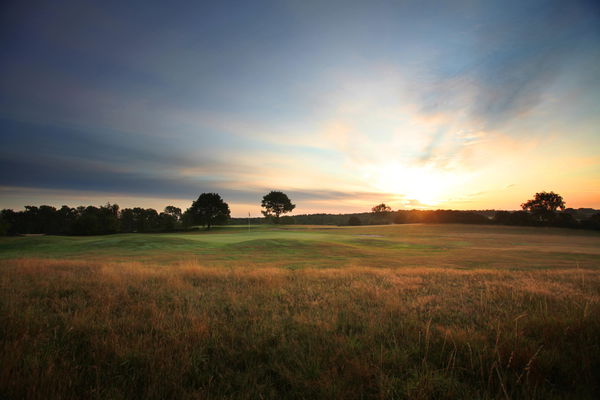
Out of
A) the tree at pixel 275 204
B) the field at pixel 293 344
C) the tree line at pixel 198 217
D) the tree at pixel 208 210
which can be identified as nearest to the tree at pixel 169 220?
the tree line at pixel 198 217

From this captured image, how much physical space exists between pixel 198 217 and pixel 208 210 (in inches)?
174

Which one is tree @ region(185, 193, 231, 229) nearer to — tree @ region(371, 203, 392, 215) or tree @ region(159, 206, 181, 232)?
tree @ region(159, 206, 181, 232)

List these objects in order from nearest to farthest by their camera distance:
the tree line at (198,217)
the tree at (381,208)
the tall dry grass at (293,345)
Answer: the tall dry grass at (293,345)
the tree line at (198,217)
the tree at (381,208)

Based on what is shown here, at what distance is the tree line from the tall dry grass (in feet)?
287

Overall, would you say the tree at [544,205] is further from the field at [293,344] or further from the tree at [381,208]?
the field at [293,344]

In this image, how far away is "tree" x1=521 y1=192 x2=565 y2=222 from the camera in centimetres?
7806

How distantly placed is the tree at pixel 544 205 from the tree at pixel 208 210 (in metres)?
107

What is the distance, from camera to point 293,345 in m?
4.28

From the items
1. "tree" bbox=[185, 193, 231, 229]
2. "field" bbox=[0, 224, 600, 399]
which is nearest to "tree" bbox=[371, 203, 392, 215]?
"tree" bbox=[185, 193, 231, 229]

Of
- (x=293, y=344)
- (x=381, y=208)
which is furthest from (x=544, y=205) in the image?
(x=293, y=344)

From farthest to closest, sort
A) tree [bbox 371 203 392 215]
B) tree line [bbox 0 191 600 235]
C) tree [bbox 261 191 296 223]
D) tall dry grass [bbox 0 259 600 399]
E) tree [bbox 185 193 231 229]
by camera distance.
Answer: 1. tree [bbox 371 203 392 215]
2. tree [bbox 261 191 296 223]
3. tree [bbox 185 193 231 229]
4. tree line [bbox 0 191 600 235]
5. tall dry grass [bbox 0 259 600 399]

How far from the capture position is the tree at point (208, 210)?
88.8 metres

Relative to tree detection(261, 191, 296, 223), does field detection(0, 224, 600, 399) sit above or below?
below

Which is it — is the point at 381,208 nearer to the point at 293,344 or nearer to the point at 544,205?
the point at 544,205
